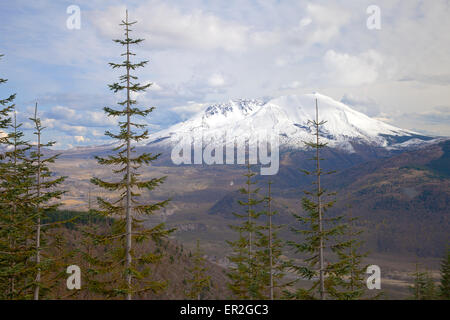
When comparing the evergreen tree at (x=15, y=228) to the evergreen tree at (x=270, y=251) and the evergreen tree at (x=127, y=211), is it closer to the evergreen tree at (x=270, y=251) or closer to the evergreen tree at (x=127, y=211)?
the evergreen tree at (x=127, y=211)

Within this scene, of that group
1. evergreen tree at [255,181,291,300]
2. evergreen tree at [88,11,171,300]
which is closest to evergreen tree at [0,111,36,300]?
evergreen tree at [88,11,171,300]

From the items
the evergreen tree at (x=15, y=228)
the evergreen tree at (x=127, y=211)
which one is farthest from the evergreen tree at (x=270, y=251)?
the evergreen tree at (x=15, y=228)

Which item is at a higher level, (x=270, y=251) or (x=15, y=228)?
(x=15, y=228)

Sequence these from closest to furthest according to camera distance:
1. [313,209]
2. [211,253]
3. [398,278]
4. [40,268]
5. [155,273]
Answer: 1. [40,268]
2. [313,209]
3. [155,273]
4. [398,278]
5. [211,253]

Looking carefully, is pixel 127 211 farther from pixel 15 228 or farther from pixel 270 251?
pixel 270 251

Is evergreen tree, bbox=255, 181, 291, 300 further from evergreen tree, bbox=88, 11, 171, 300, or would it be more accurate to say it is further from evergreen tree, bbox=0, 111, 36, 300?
Answer: evergreen tree, bbox=0, 111, 36, 300

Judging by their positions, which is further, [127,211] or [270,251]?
[270,251]

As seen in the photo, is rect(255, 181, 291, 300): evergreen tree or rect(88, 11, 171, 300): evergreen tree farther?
rect(255, 181, 291, 300): evergreen tree

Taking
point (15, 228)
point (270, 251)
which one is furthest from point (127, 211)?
point (270, 251)

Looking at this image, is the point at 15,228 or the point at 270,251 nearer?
the point at 15,228
